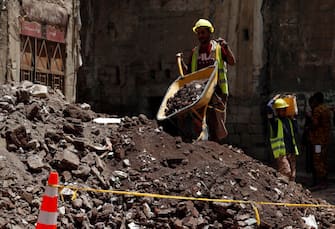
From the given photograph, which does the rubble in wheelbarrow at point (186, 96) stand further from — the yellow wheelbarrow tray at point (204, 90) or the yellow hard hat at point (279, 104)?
the yellow hard hat at point (279, 104)

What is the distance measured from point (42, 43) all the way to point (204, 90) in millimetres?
2611

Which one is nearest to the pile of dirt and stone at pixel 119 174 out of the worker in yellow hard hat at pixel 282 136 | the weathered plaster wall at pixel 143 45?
the worker in yellow hard hat at pixel 282 136

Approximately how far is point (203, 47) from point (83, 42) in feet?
Answer: 24.8

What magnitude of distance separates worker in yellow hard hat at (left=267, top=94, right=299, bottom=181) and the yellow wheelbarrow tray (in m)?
0.91

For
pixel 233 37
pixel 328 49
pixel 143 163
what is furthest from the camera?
pixel 233 37

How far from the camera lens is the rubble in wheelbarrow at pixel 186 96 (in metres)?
7.73

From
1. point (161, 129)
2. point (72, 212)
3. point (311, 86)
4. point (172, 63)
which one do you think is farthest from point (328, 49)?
point (72, 212)

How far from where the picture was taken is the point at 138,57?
1461 cm

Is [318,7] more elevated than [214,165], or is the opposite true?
[318,7]

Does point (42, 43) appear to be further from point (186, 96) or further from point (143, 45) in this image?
point (143, 45)

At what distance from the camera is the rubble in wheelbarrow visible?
25.3ft

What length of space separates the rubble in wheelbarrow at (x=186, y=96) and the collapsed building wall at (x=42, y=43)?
2.02 m

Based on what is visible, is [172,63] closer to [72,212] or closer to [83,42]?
[83,42]

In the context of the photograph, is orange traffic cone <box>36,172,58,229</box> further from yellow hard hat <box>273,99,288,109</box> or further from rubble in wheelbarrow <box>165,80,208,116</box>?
yellow hard hat <box>273,99,288,109</box>
